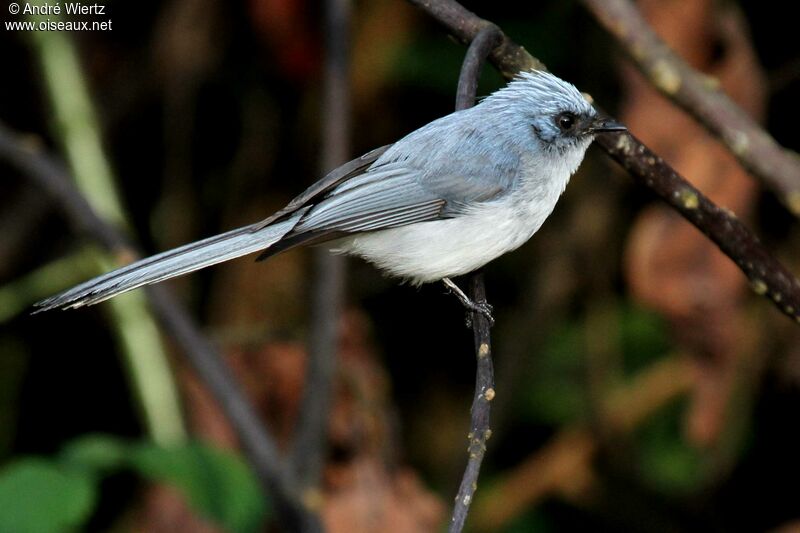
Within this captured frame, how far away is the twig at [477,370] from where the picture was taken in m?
1.96

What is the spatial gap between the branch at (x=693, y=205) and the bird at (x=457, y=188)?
0.89 feet

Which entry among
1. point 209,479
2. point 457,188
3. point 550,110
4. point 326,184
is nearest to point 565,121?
point 550,110

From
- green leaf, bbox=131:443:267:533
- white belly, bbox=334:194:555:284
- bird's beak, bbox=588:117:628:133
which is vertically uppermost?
bird's beak, bbox=588:117:628:133

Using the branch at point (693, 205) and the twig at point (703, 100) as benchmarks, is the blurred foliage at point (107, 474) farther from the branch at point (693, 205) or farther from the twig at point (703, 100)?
the twig at point (703, 100)

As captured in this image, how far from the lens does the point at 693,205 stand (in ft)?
8.58

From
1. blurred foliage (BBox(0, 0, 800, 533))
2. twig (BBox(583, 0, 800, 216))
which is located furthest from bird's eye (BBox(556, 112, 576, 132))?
blurred foliage (BBox(0, 0, 800, 533))

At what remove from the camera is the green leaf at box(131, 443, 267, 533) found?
131 inches

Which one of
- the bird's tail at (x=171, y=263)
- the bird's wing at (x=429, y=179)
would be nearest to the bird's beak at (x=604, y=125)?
the bird's wing at (x=429, y=179)

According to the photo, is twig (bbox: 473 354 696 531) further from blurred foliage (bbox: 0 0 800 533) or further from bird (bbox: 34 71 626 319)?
bird (bbox: 34 71 626 319)

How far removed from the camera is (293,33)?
4.73 m

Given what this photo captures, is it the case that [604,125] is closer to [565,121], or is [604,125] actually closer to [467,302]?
[565,121]

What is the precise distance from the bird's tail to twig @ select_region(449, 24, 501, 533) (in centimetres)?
62

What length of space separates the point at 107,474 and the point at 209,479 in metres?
0.34

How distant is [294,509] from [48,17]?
100 inches
